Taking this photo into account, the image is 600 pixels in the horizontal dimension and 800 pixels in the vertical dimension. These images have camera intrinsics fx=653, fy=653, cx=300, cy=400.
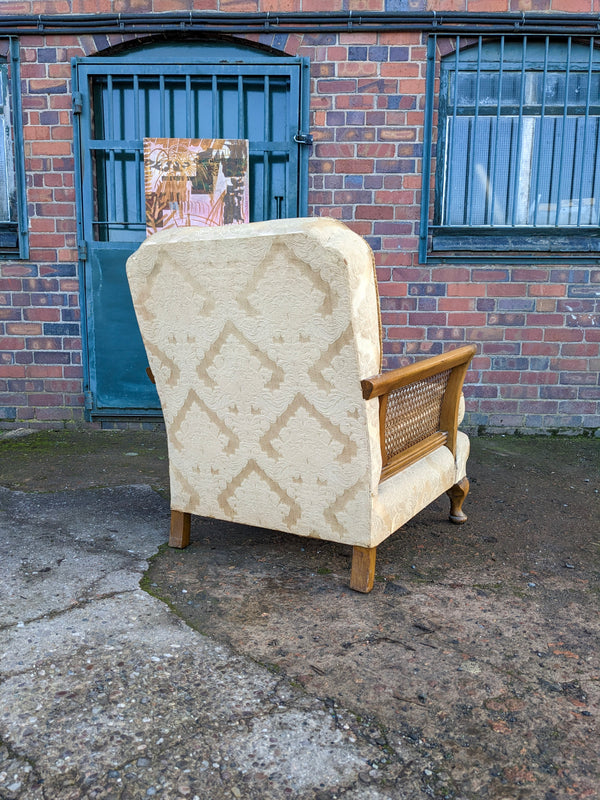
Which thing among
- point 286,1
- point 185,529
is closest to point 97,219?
point 286,1

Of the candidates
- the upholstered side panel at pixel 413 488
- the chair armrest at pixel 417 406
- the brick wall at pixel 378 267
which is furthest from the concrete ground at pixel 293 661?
the brick wall at pixel 378 267

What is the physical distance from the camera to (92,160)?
162 inches

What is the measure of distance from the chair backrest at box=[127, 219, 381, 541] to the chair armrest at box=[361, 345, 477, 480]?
0.08m

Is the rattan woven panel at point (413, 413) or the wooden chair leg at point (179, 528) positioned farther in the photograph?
the wooden chair leg at point (179, 528)

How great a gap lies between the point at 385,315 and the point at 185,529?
2271mm

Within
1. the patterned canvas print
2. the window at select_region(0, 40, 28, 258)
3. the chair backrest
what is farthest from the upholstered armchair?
the window at select_region(0, 40, 28, 258)

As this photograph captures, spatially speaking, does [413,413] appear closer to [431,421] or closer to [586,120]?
[431,421]

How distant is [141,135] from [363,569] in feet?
10.8

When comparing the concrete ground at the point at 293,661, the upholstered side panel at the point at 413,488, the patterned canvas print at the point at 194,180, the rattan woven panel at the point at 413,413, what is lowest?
the concrete ground at the point at 293,661

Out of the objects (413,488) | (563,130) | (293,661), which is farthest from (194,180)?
(293,661)

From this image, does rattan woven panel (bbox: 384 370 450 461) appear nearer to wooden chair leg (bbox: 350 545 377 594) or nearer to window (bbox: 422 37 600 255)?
wooden chair leg (bbox: 350 545 377 594)

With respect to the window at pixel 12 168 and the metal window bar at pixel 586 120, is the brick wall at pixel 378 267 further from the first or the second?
the metal window bar at pixel 586 120

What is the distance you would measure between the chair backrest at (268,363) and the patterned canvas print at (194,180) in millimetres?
2149

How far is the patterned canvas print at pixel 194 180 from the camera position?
4.07m
